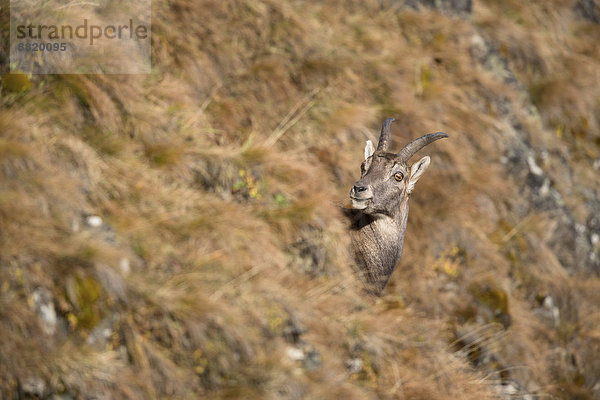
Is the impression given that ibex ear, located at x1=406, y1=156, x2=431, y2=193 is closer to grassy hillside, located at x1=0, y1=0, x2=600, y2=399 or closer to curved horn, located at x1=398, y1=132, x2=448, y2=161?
curved horn, located at x1=398, y1=132, x2=448, y2=161

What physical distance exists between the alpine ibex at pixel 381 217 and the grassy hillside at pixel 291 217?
0.28 metres

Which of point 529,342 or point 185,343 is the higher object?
point 185,343

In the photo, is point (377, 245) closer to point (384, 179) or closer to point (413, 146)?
point (384, 179)

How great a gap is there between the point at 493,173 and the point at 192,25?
504 cm

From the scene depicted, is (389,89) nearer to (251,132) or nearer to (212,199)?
(251,132)

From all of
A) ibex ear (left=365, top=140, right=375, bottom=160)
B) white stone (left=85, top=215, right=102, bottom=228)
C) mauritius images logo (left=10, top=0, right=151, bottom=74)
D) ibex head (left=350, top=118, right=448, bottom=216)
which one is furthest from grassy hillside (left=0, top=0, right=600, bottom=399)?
ibex ear (left=365, top=140, right=375, bottom=160)

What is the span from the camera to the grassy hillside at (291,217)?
447 centimetres

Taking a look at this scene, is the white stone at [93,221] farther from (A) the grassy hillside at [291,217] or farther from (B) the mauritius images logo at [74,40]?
(B) the mauritius images logo at [74,40]

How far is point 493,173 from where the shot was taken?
9820mm

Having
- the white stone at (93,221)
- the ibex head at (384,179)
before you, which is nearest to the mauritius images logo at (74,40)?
the white stone at (93,221)

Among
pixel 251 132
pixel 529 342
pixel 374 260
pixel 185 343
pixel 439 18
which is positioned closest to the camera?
pixel 185 343

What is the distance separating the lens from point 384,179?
662cm

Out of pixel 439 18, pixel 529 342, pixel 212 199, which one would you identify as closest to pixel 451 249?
pixel 529 342

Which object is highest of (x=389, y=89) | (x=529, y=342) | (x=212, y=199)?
(x=212, y=199)
